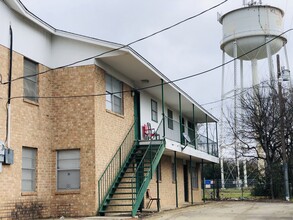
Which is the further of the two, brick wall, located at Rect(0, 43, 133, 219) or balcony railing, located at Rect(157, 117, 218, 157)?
balcony railing, located at Rect(157, 117, 218, 157)

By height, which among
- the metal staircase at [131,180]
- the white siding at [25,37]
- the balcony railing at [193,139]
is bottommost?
the metal staircase at [131,180]

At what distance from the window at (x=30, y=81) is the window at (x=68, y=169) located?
7.76 ft

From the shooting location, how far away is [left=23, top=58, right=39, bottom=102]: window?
16.9 metres

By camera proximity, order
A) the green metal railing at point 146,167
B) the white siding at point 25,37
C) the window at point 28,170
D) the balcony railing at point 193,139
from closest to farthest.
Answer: the white siding at point 25,37, the window at point 28,170, the green metal railing at point 146,167, the balcony railing at point 193,139

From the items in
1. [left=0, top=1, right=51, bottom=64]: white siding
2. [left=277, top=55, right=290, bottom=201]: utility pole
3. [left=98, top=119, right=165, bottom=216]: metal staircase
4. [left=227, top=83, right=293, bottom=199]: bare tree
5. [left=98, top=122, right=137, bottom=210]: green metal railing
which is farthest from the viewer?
[left=227, top=83, right=293, bottom=199]: bare tree

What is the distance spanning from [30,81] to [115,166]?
15.7ft

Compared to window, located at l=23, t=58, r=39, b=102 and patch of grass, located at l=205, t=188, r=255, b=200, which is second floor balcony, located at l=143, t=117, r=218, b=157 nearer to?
patch of grass, located at l=205, t=188, r=255, b=200

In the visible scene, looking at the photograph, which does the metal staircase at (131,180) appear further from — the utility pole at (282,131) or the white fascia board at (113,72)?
the utility pole at (282,131)

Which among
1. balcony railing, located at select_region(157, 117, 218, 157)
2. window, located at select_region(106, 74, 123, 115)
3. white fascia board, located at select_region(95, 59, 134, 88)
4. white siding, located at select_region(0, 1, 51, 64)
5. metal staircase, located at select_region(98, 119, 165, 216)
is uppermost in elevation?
white siding, located at select_region(0, 1, 51, 64)

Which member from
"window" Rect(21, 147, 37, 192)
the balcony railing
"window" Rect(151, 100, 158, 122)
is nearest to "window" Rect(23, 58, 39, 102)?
"window" Rect(21, 147, 37, 192)

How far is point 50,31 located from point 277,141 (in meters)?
21.6

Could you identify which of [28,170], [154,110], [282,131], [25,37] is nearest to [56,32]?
[25,37]

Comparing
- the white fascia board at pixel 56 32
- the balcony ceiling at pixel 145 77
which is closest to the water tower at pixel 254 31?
the balcony ceiling at pixel 145 77

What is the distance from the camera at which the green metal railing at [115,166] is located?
17625mm
